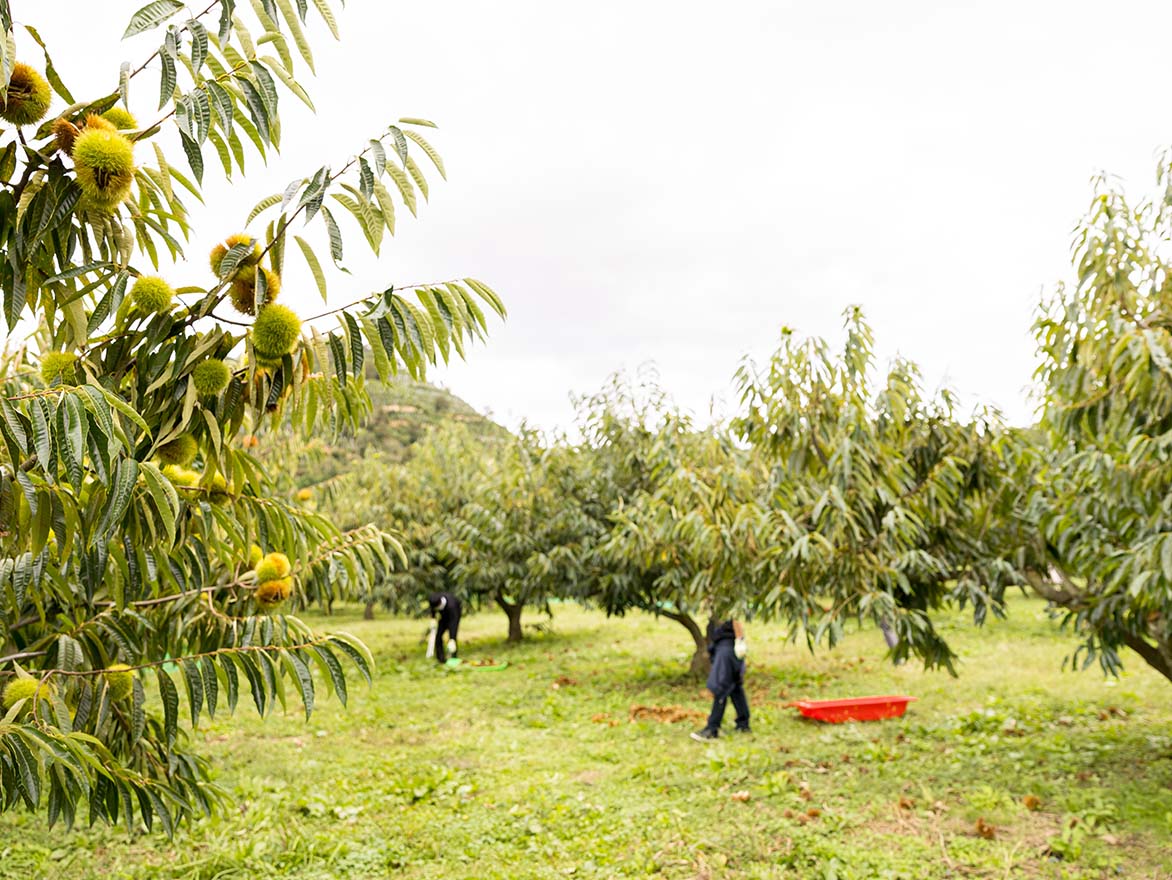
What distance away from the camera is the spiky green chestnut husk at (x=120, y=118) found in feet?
5.96

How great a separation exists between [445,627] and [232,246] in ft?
41.3

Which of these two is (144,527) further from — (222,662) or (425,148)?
(425,148)

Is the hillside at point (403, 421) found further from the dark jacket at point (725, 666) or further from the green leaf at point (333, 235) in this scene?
the green leaf at point (333, 235)

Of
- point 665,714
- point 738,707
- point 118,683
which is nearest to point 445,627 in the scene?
point 665,714

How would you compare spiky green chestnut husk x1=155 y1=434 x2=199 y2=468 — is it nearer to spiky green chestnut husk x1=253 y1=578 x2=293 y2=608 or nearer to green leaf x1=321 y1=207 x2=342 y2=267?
green leaf x1=321 y1=207 x2=342 y2=267

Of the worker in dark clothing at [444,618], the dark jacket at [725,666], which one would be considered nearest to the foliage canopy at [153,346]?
the dark jacket at [725,666]

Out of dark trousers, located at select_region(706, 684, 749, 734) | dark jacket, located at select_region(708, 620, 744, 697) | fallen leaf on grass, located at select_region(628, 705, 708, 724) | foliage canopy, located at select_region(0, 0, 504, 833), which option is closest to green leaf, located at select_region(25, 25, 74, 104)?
foliage canopy, located at select_region(0, 0, 504, 833)

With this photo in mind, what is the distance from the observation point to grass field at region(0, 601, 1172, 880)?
461cm

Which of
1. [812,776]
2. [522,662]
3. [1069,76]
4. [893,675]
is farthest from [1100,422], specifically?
[522,662]

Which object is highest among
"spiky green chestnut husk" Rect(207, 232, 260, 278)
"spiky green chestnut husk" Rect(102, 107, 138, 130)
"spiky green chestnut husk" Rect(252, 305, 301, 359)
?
"spiky green chestnut husk" Rect(102, 107, 138, 130)

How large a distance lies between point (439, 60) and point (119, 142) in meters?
1.13

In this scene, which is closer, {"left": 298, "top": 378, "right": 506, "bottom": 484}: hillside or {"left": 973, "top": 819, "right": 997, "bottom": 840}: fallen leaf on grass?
{"left": 973, "top": 819, "right": 997, "bottom": 840}: fallen leaf on grass

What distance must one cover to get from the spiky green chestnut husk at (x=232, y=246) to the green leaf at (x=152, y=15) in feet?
1.47

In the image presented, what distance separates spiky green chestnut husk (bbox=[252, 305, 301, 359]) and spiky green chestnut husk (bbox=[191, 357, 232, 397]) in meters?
0.11
